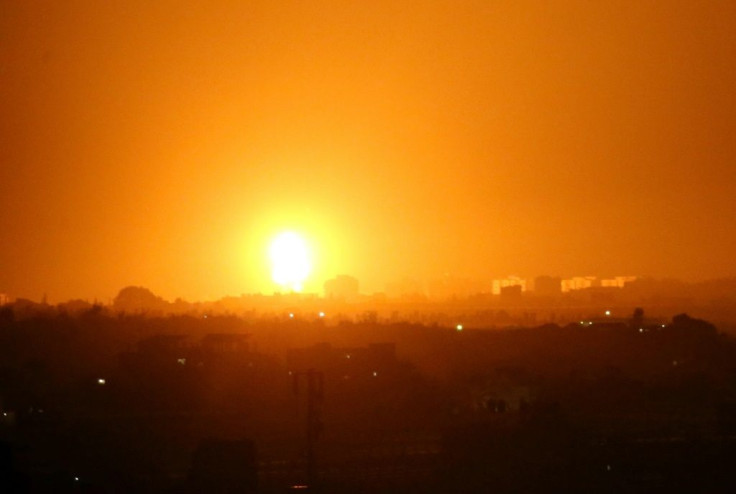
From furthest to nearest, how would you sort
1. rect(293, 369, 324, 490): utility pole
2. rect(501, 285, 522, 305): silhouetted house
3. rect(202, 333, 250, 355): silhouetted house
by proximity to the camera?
rect(501, 285, 522, 305): silhouetted house → rect(202, 333, 250, 355): silhouetted house → rect(293, 369, 324, 490): utility pole

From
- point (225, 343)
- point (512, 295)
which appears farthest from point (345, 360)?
point (512, 295)

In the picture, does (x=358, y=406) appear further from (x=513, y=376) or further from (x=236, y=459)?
(x=236, y=459)

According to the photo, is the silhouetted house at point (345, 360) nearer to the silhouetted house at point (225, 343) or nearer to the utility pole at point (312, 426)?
the silhouetted house at point (225, 343)

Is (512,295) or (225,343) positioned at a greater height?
(512,295)

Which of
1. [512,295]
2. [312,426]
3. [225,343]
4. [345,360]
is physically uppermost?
[512,295]

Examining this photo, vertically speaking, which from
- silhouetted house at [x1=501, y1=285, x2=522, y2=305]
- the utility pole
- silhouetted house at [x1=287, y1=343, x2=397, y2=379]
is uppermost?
silhouetted house at [x1=501, y1=285, x2=522, y2=305]

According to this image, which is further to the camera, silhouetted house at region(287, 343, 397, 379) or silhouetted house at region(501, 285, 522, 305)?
silhouetted house at region(501, 285, 522, 305)

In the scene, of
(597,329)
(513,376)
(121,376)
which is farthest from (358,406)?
(597,329)

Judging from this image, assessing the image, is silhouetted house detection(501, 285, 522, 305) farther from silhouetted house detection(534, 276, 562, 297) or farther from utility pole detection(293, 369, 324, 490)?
utility pole detection(293, 369, 324, 490)

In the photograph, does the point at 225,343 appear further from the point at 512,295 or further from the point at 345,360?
the point at 512,295

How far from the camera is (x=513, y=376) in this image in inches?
576

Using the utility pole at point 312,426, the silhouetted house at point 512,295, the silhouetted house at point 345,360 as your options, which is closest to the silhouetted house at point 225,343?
the silhouetted house at point 345,360

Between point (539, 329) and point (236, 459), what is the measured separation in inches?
527

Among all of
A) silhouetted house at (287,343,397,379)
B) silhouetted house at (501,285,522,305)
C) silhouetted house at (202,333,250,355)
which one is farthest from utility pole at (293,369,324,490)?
silhouetted house at (501,285,522,305)
